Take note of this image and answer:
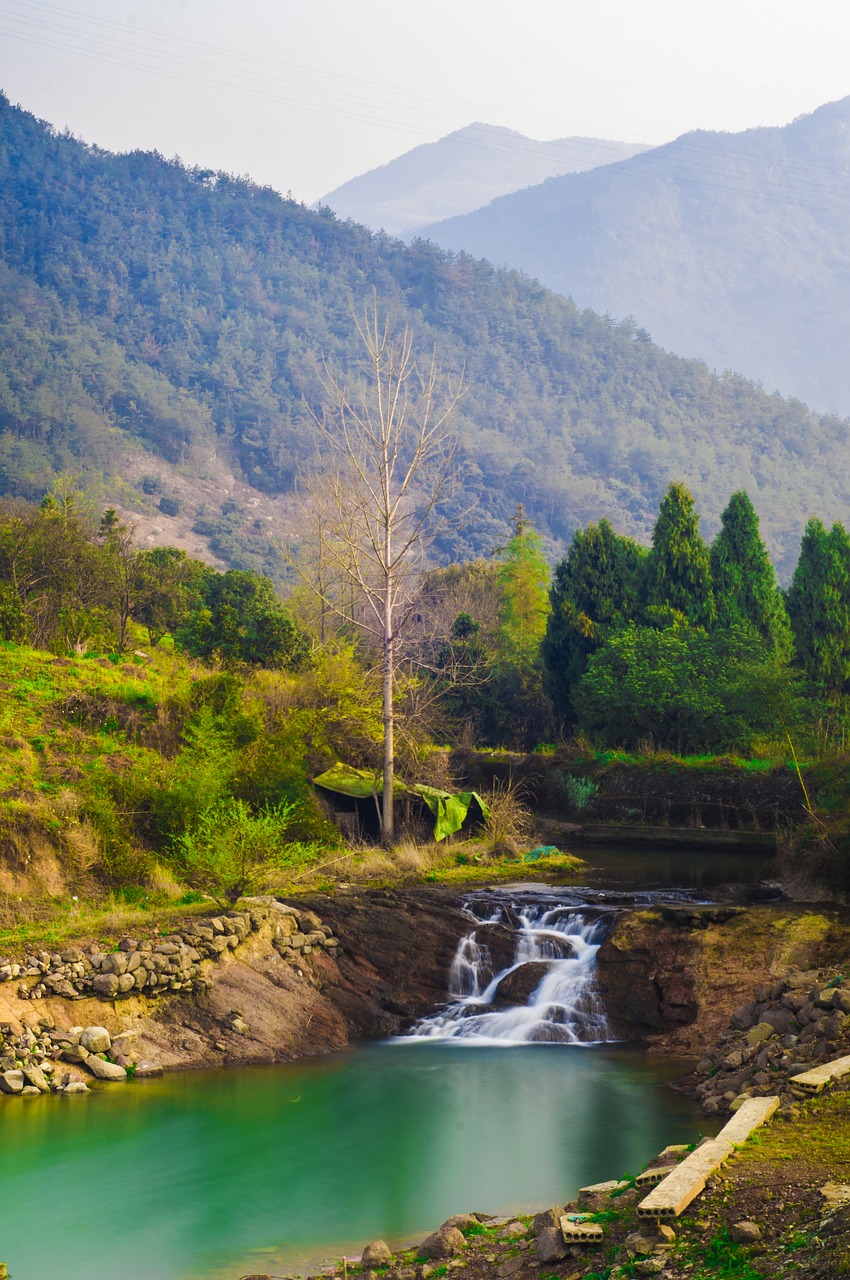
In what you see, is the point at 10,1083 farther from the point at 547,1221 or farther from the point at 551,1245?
the point at 551,1245

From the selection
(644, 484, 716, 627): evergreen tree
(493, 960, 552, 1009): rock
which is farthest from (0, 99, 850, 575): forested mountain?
(493, 960, 552, 1009): rock

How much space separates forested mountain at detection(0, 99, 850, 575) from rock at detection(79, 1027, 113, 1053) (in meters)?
64.0

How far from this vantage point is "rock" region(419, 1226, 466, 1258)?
7680 mm

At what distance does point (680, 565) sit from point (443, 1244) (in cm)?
2570

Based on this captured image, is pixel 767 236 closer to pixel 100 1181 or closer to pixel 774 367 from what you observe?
pixel 774 367

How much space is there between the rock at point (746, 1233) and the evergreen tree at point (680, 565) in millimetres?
25714

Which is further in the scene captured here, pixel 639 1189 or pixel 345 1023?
pixel 345 1023

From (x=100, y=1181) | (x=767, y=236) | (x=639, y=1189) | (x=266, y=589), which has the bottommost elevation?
(x=100, y=1181)

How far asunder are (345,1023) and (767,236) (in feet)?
650

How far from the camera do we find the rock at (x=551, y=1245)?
708 centimetres

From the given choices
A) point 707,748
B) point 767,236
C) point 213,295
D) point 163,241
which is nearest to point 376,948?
point 707,748

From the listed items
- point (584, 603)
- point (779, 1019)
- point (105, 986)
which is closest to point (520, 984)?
point (779, 1019)

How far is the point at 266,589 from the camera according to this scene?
29.9m

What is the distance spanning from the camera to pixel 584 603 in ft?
110
